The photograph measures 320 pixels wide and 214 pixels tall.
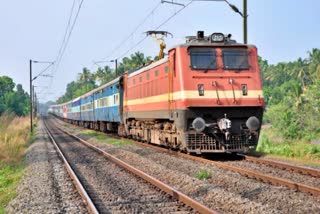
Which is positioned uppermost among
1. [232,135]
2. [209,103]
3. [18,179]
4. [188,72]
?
[188,72]

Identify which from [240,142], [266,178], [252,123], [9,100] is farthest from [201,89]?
[9,100]

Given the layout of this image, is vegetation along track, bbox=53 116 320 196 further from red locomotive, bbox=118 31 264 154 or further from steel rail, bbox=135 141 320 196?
red locomotive, bbox=118 31 264 154

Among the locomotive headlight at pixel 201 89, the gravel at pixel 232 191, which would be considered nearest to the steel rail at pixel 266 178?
the gravel at pixel 232 191

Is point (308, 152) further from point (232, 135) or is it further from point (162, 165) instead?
point (162, 165)

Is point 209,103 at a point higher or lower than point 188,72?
lower

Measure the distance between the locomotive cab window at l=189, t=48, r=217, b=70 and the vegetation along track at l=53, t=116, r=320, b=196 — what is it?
9.72 feet

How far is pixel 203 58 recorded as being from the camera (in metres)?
14.4

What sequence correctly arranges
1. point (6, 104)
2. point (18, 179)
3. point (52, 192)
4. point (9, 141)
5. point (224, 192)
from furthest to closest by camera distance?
1. point (6, 104)
2. point (9, 141)
3. point (18, 179)
4. point (52, 192)
5. point (224, 192)

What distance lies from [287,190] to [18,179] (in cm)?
819

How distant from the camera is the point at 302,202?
25.7 ft

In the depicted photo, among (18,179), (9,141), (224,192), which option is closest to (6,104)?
(9,141)

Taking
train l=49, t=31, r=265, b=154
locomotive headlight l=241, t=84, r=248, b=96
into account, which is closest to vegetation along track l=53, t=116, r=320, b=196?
train l=49, t=31, r=265, b=154

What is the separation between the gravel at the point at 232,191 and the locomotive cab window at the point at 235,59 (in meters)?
3.46

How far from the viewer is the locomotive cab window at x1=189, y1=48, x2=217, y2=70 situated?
14.3m
